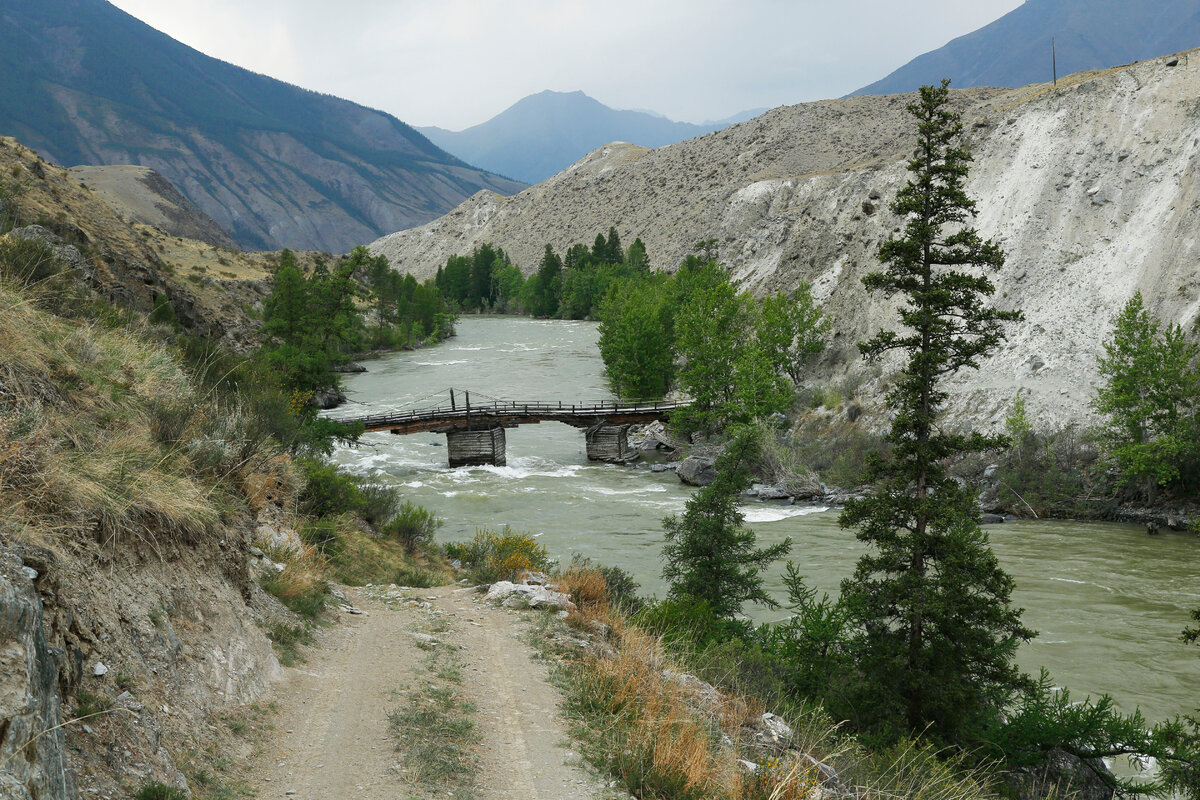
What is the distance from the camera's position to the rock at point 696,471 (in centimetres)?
3503

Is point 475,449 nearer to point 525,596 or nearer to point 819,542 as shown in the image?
point 819,542

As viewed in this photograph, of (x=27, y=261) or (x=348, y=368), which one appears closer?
(x=27, y=261)

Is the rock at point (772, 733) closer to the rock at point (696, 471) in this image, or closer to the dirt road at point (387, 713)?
the dirt road at point (387, 713)

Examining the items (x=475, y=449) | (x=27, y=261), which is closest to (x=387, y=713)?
(x=27, y=261)

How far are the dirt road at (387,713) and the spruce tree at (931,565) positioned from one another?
6555 mm

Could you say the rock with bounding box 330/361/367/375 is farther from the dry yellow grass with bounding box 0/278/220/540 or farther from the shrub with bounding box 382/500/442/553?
the dry yellow grass with bounding box 0/278/220/540

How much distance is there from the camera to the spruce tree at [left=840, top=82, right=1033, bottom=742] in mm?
12414

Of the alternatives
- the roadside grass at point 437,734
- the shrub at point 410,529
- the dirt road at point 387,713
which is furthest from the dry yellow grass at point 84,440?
the shrub at point 410,529

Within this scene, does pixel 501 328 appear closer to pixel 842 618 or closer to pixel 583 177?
pixel 583 177

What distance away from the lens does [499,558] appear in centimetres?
1602

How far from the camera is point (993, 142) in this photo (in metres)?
46.8

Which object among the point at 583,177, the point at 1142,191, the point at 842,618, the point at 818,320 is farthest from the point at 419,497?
the point at 583,177

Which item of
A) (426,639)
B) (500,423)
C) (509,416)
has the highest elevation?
(426,639)

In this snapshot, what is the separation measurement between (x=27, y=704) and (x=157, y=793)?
1.18 meters
